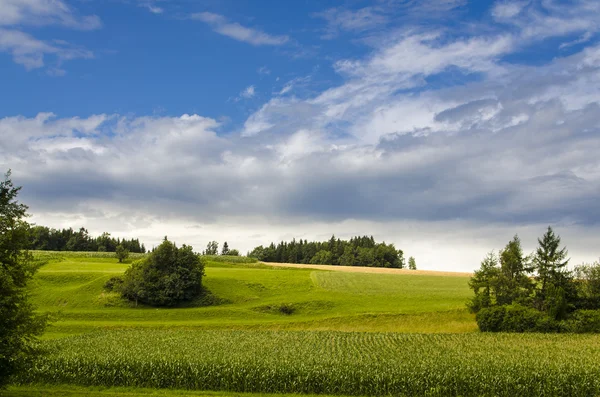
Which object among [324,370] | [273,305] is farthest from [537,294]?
[324,370]

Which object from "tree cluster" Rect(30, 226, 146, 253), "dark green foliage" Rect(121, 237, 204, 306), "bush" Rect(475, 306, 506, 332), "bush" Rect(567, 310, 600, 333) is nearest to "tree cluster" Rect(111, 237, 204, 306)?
"dark green foliage" Rect(121, 237, 204, 306)

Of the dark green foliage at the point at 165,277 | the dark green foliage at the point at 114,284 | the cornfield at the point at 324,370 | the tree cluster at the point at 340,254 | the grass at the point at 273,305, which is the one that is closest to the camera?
the cornfield at the point at 324,370

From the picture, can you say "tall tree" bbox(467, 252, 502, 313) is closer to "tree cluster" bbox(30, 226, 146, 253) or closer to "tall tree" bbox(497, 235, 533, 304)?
"tall tree" bbox(497, 235, 533, 304)

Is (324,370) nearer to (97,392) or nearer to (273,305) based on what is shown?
(97,392)

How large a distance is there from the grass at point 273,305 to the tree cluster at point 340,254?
85.6 meters

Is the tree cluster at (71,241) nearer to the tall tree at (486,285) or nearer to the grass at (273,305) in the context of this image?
the grass at (273,305)

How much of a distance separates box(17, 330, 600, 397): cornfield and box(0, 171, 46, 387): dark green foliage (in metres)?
2.51

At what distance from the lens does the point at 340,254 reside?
609ft

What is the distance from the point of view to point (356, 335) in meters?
47.5

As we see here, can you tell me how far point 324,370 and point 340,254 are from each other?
15786 centimetres

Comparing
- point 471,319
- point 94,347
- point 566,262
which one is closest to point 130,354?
point 94,347

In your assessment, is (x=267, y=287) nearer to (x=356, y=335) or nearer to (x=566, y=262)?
(x=356, y=335)

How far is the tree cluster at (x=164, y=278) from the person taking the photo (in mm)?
66375

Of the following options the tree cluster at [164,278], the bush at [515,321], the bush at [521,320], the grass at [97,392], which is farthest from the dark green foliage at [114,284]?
the bush at [521,320]
